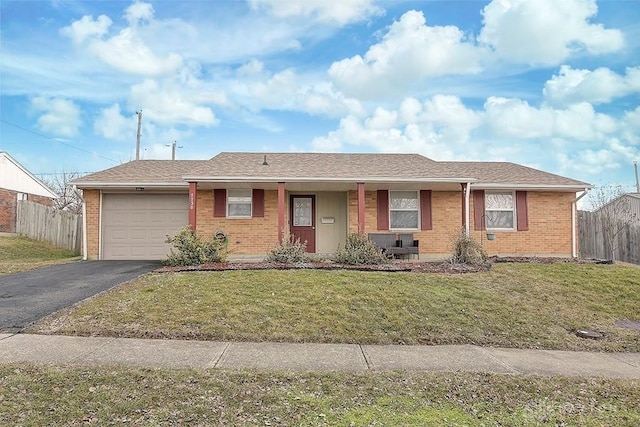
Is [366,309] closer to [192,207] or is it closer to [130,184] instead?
[192,207]

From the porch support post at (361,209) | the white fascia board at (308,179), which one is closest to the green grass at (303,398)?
the porch support post at (361,209)

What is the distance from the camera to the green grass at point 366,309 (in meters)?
5.96

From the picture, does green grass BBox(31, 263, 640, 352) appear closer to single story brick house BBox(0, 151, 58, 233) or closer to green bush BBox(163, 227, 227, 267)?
green bush BBox(163, 227, 227, 267)

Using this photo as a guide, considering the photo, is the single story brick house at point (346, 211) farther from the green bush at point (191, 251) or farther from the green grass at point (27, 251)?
the green grass at point (27, 251)

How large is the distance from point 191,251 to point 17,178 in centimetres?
2334

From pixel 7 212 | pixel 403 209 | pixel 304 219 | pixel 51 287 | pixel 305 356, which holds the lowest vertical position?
pixel 305 356

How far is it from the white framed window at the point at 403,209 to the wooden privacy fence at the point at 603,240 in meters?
6.73

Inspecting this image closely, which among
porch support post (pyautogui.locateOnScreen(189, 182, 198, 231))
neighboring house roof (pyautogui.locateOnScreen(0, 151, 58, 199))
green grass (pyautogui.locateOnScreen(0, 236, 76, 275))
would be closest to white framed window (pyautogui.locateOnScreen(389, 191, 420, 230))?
porch support post (pyautogui.locateOnScreen(189, 182, 198, 231))

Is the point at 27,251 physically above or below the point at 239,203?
below

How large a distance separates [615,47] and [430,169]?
700 cm

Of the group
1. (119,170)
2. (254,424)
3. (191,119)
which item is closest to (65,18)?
(119,170)

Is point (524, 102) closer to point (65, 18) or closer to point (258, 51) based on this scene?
point (258, 51)

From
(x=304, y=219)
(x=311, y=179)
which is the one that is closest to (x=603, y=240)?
(x=304, y=219)

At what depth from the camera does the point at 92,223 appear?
1367cm
